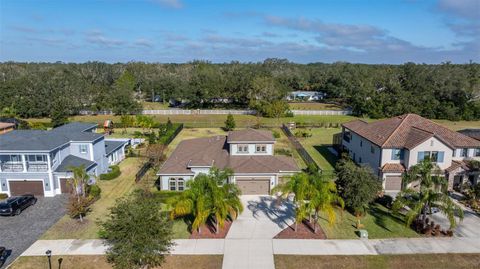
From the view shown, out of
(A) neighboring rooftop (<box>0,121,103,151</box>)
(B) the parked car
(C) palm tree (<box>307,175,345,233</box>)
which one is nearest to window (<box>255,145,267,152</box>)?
(C) palm tree (<box>307,175,345,233</box>)

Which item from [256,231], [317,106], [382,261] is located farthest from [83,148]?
[317,106]

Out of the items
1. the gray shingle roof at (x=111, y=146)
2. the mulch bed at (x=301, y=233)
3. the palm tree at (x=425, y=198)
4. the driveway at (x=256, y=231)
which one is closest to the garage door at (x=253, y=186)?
the driveway at (x=256, y=231)

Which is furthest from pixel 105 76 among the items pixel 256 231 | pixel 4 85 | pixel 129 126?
pixel 256 231

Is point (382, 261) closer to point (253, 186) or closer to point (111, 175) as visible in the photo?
point (253, 186)

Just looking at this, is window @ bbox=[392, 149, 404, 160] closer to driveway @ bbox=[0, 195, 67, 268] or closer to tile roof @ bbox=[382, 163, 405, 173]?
tile roof @ bbox=[382, 163, 405, 173]

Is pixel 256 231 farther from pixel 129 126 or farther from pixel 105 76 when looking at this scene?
pixel 105 76
